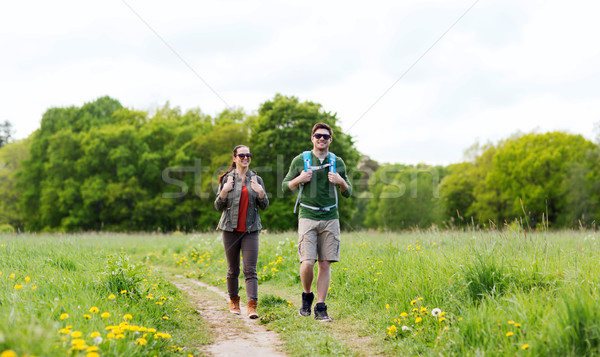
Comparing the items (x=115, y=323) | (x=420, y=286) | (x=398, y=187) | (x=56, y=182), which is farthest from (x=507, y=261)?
(x=398, y=187)

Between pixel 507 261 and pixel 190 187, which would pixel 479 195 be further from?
pixel 507 261

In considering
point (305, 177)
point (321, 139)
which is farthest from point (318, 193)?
point (321, 139)

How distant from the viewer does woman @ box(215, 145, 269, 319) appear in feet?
19.8

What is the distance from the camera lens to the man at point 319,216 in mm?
5703

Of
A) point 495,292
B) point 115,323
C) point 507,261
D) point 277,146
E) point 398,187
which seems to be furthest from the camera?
point 398,187

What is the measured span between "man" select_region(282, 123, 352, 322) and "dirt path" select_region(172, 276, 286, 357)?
32.5 inches

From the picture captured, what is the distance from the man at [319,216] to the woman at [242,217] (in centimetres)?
56

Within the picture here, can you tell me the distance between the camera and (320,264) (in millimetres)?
5891

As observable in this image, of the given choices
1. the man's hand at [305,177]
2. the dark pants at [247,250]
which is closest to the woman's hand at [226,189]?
the dark pants at [247,250]

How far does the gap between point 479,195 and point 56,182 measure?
39.5 meters

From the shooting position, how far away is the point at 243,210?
6.07 meters

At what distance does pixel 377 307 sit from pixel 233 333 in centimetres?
190

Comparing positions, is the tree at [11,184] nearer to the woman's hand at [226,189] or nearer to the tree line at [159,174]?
the tree line at [159,174]

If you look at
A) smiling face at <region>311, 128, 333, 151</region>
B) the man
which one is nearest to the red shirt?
the man
